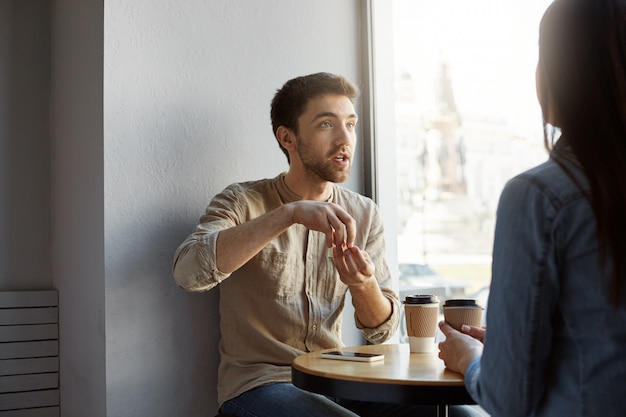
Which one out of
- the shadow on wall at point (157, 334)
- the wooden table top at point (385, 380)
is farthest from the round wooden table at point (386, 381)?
the shadow on wall at point (157, 334)

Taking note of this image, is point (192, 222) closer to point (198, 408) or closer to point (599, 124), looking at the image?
point (198, 408)

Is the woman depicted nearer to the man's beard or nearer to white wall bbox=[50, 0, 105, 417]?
the man's beard

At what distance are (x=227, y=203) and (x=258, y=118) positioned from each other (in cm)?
45

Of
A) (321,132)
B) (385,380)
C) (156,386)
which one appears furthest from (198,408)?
(385,380)

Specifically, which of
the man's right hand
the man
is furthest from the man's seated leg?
the man's right hand

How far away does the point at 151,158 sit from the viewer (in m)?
2.24

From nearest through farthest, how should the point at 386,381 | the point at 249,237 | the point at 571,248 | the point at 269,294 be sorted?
the point at 571,248 → the point at 386,381 → the point at 249,237 → the point at 269,294

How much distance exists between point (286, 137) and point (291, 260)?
0.42 m

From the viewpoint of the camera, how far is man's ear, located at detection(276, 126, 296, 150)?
7.64 ft

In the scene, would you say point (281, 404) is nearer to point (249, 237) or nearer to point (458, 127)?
point (249, 237)

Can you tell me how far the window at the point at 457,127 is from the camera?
7.83 feet

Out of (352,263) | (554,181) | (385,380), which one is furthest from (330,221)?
(554,181)

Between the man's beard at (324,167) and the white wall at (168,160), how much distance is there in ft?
0.93

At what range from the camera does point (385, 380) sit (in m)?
1.34
